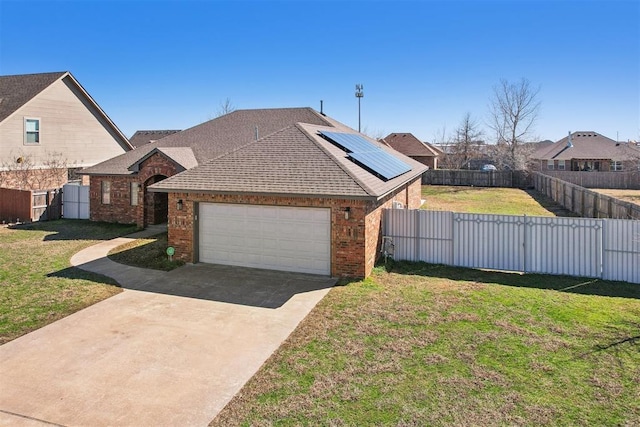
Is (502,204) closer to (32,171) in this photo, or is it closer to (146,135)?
(32,171)

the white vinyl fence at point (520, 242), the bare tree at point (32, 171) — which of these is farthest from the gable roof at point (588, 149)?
the bare tree at point (32, 171)

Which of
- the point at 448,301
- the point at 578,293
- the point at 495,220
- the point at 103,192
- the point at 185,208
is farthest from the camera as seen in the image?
the point at 103,192

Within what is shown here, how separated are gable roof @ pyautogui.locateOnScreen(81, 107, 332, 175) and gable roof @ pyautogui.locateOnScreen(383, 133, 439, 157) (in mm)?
28593

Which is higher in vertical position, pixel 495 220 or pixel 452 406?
pixel 495 220

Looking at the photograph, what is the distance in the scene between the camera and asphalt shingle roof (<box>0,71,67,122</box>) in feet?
75.9

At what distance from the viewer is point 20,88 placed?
979 inches

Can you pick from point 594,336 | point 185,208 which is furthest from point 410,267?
point 185,208

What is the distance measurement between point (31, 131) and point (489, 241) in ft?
79.1

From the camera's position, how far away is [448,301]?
9.51 metres

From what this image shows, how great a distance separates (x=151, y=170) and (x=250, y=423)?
15164 mm

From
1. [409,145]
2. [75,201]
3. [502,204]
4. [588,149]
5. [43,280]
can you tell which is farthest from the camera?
[409,145]

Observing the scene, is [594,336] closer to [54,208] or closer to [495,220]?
[495,220]

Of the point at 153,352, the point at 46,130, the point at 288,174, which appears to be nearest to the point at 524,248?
the point at 288,174

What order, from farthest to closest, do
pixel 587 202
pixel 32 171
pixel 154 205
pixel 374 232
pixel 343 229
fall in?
pixel 32 171, pixel 587 202, pixel 154 205, pixel 374 232, pixel 343 229
